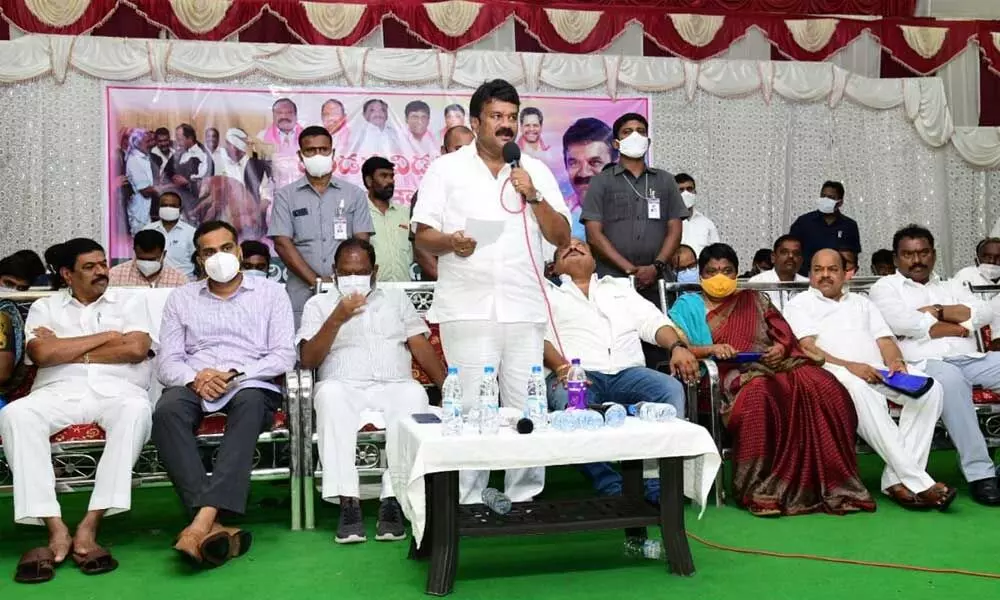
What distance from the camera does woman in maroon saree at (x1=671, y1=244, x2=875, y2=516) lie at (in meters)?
4.59

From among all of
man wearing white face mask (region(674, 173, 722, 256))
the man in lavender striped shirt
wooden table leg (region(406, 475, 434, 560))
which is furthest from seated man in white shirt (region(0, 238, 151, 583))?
man wearing white face mask (region(674, 173, 722, 256))

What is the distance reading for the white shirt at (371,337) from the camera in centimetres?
469

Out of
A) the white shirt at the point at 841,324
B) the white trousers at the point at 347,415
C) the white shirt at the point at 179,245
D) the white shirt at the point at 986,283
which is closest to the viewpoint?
the white trousers at the point at 347,415

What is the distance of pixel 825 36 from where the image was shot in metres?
9.34

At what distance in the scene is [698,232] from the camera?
8.49 meters

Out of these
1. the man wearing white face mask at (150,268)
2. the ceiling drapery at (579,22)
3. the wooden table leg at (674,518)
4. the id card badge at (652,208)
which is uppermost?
the ceiling drapery at (579,22)

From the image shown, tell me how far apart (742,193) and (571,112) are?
1744 millimetres

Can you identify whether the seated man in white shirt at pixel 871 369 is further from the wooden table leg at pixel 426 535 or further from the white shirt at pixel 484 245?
the wooden table leg at pixel 426 535

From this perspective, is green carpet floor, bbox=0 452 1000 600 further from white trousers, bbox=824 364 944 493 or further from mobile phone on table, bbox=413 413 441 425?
mobile phone on table, bbox=413 413 441 425

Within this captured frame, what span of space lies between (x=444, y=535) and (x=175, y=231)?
5.44m

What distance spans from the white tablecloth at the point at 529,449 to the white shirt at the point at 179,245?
4702 mm

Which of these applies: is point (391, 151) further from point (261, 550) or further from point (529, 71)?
point (261, 550)

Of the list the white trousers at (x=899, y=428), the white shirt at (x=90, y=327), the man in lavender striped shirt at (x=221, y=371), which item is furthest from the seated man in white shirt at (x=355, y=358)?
the white trousers at (x=899, y=428)

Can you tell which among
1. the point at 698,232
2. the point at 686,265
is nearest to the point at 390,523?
the point at 686,265
